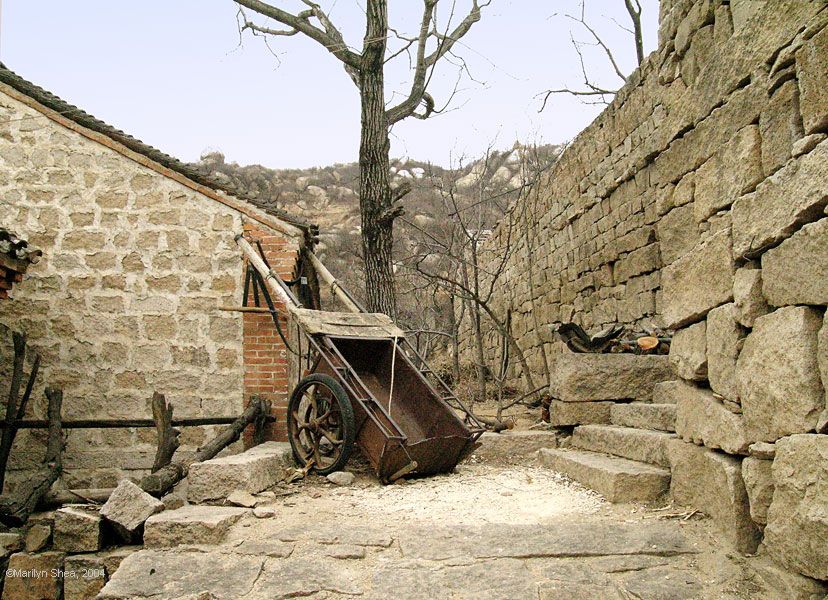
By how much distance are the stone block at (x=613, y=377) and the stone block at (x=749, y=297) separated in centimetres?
268

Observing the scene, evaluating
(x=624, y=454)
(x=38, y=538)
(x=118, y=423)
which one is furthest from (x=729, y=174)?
(x=118, y=423)

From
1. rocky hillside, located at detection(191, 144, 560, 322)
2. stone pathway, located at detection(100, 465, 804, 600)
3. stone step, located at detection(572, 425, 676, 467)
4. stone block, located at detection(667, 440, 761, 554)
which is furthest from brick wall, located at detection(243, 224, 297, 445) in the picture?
rocky hillside, located at detection(191, 144, 560, 322)

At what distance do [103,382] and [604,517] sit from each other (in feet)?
16.6

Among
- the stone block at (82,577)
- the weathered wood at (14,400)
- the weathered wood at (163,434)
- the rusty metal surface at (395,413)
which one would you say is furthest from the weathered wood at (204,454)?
the weathered wood at (14,400)

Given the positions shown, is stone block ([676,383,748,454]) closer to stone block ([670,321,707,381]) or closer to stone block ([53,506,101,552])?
stone block ([670,321,707,381])

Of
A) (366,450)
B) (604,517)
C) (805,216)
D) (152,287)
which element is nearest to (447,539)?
(604,517)

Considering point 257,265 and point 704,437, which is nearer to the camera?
point 704,437

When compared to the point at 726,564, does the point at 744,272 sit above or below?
above

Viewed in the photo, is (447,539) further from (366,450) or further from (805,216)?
(805,216)

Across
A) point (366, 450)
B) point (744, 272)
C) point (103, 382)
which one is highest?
point (744, 272)

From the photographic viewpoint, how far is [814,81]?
2230 millimetres

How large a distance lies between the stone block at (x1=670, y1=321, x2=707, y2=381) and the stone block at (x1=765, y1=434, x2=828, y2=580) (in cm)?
82

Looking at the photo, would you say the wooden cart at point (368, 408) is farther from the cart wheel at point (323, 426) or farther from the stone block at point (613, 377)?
the stone block at point (613, 377)

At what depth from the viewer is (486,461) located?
5680 mm
